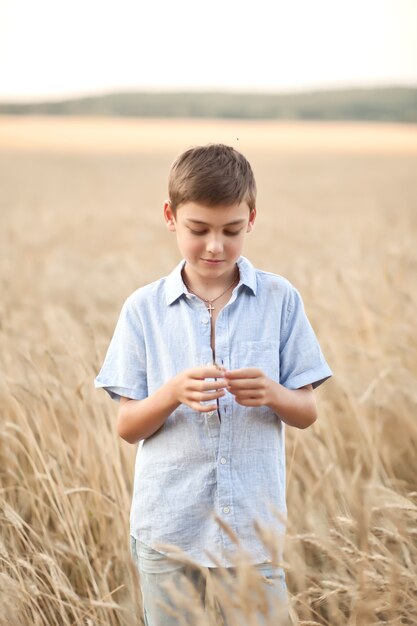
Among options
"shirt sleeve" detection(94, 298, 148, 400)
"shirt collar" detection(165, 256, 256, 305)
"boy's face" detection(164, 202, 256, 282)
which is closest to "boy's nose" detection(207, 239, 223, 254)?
"boy's face" detection(164, 202, 256, 282)

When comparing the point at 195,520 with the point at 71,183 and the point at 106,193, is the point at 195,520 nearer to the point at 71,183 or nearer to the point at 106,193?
the point at 106,193

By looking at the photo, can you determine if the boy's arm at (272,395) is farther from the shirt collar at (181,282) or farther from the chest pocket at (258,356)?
the shirt collar at (181,282)

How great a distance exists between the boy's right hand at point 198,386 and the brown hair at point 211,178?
0.33 m

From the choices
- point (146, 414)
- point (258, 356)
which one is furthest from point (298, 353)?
point (146, 414)

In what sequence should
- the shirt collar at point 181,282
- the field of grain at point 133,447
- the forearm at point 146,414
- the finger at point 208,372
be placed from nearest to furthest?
the finger at point 208,372 < the forearm at point 146,414 < the shirt collar at point 181,282 < the field of grain at point 133,447

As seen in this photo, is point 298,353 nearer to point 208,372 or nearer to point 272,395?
point 272,395

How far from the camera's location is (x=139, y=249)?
7637 millimetres

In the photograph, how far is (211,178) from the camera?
4.71ft

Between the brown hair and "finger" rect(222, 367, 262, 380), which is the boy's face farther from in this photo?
"finger" rect(222, 367, 262, 380)

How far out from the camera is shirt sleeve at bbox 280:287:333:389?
1.51 metres

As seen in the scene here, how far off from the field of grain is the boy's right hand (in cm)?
27

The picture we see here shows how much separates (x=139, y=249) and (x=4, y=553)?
6.01 meters

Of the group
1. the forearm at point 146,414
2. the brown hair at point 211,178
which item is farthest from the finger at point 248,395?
the brown hair at point 211,178

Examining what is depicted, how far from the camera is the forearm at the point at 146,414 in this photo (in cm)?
139
